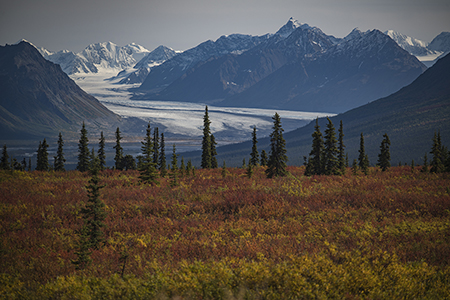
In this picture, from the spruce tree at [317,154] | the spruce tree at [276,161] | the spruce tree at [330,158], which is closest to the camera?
the spruce tree at [276,161]

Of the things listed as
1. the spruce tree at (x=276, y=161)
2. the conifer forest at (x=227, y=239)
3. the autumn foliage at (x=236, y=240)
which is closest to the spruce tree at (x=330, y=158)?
the spruce tree at (x=276, y=161)

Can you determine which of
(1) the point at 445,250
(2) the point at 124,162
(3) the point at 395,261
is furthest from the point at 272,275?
(2) the point at 124,162

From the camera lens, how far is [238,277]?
7.86 metres

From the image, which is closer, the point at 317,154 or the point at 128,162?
the point at 317,154

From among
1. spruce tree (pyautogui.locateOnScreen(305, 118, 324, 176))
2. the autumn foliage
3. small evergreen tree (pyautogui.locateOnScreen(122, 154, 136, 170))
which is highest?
spruce tree (pyautogui.locateOnScreen(305, 118, 324, 176))

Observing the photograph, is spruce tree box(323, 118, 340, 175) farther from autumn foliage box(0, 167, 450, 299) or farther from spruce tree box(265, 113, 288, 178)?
autumn foliage box(0, 167, 450, 299)

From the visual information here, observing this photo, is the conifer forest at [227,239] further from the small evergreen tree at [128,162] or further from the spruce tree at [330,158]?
the small evergreen tree at [128,162]

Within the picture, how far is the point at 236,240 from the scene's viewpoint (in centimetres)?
1133

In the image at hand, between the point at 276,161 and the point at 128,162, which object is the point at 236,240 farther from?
the point at 128,162

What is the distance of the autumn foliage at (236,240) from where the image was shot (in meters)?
7.71

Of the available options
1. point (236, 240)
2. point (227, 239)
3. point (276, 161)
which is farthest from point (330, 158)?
point (236, 240)

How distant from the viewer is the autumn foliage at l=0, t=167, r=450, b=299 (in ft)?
25.3

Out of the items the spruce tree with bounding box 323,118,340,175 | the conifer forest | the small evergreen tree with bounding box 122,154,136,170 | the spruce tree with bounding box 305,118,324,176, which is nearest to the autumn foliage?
the conifer forest

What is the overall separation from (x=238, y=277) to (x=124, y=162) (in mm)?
42952
